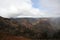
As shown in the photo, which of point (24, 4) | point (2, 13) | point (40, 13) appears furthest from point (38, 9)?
point (2, 13)

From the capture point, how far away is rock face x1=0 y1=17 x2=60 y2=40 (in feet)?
10.0

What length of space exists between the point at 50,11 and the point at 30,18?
48cm

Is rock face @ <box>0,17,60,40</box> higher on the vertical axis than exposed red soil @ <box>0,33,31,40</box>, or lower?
higher

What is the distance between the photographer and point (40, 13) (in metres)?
3.22

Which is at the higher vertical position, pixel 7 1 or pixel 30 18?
pixel 7 1

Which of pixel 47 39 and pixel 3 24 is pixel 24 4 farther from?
pixel 47 39

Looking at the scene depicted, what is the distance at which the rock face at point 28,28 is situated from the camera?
3.05 metres

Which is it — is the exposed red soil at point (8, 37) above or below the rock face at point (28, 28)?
below

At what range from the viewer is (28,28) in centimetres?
310

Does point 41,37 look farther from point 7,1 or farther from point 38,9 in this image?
point 7,1

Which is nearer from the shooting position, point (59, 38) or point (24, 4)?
point (59, 38)

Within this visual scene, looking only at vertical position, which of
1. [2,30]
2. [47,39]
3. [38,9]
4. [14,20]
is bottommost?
[47,39]

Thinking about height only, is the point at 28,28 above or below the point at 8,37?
above

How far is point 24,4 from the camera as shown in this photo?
334 cm
